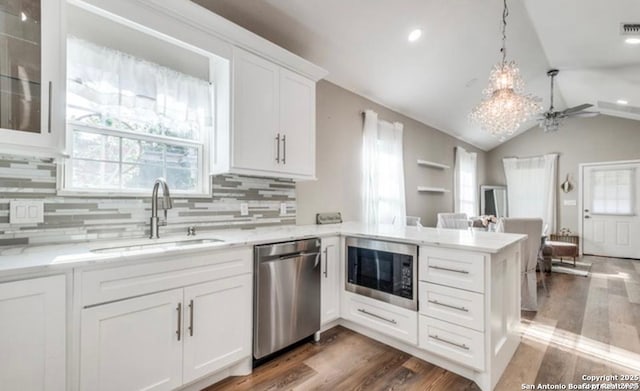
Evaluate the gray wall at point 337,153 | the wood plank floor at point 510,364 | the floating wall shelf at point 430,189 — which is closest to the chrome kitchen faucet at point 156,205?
the wood plank floor at point 510,364

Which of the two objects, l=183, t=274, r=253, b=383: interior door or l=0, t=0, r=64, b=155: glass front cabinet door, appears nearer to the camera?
l=0, t=0, r=64, b=155: glass front cabinet door

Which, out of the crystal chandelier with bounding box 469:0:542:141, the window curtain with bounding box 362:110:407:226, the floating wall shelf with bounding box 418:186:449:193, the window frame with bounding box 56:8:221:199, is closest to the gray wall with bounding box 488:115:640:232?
the floating wall shelf with bounding box 418:186:449:193

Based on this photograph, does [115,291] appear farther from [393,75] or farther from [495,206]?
[495,206]

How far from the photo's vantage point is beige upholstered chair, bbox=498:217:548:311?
302 cm

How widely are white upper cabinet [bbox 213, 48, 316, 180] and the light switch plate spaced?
102 cm

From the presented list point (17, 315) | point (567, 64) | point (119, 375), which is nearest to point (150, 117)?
point (17, 315)

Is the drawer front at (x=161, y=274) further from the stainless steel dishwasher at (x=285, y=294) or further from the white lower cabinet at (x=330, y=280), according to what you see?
the white lower cabinet at (x=330, y=280)

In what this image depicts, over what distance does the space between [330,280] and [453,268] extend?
3.27 feet

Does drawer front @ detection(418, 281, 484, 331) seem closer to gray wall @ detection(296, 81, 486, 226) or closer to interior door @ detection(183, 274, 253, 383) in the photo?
interior door @ detection(183, 274, 253, 383)

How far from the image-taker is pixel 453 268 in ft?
6.08

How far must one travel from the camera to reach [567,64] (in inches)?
172

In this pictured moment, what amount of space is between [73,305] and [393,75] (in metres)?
3.59

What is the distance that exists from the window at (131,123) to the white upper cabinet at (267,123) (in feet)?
0.88

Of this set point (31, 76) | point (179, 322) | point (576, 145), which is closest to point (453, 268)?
point (179, 322)
